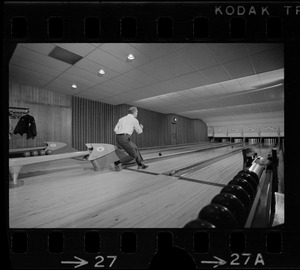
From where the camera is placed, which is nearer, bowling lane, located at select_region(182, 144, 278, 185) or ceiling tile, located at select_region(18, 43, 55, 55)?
bowling lane, located at select_region(182, 144, 278, 185)

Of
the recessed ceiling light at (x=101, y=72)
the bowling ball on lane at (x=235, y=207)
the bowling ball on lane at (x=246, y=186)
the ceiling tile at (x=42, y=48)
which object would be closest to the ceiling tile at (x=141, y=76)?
the recessed ceiling light at (x=101, y=72)

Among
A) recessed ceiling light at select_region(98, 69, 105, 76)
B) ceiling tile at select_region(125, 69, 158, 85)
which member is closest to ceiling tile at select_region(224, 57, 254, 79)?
ceiling tile at select_region(125, 69, 158, 85)

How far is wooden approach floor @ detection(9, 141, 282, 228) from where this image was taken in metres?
1.00

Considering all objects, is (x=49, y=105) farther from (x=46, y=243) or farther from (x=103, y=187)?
(x=46, y=243)

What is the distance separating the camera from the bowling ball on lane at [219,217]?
717mm

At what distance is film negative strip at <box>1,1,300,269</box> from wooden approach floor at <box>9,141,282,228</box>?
0.15 metres

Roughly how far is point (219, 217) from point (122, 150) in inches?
95.0

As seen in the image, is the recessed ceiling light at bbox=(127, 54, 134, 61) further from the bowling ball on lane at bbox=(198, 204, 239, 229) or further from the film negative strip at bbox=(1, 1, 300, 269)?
the bowling ball on lane at bbox=(198, 204, 239, 229)

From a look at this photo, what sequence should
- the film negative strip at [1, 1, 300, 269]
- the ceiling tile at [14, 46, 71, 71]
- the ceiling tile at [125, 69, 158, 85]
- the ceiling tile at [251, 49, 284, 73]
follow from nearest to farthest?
1. the film negative strip at [1, 1, 300, 269]
2. the ceiling tile at [14, 46, 71, 71]
3. the ceiling tile at [251, 49, 284, 73]
4. the ceiling tile at [125, 69, 158, 85]

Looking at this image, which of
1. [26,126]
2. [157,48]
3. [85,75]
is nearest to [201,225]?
[157,48]

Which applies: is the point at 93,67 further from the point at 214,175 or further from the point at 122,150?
the point at 214,175
